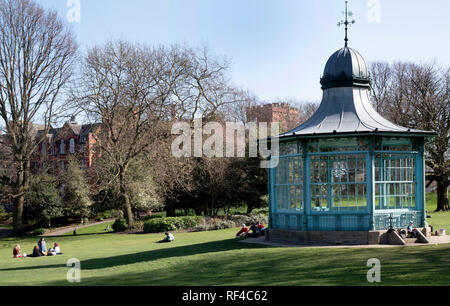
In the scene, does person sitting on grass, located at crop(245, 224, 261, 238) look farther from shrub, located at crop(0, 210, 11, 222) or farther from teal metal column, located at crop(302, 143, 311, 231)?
shrub, located at crop(0, 210, 11, 222)

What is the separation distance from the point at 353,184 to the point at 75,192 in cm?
3464

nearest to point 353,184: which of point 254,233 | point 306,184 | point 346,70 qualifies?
point 306,184

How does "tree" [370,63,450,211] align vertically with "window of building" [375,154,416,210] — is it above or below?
above

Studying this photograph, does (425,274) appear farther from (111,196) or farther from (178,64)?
(111,196)

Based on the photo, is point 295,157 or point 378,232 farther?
point 295,157

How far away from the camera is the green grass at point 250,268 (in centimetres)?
1273

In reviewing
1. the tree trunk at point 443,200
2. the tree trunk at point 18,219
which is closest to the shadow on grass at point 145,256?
the tree trunk at point 18,219

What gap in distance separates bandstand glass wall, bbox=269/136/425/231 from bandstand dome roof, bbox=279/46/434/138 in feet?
2.90

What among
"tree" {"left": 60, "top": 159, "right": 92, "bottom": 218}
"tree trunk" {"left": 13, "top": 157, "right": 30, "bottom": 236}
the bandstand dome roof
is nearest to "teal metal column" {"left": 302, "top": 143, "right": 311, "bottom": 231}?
the bandstand dome roof

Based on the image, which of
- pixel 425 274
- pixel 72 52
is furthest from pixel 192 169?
pixel 425 274

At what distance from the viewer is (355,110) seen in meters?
20.5

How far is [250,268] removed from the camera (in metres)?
15.3

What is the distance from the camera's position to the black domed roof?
20859 millimetres

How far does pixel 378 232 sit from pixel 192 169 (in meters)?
25.7
